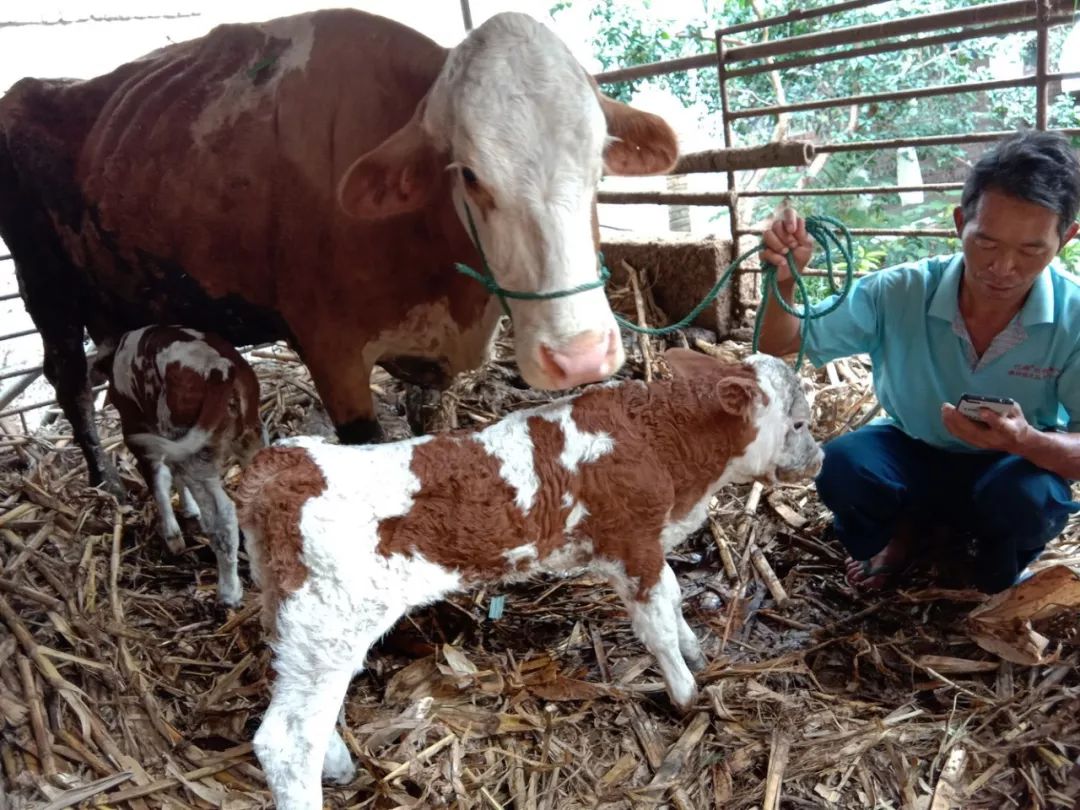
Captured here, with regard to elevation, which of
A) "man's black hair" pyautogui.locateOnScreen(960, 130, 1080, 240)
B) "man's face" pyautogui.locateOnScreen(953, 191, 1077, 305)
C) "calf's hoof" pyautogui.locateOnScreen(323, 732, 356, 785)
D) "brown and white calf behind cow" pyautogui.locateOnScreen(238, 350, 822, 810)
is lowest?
"calf's hoof" pyautogui.locateOnScreen(323, 732, 356, 785)

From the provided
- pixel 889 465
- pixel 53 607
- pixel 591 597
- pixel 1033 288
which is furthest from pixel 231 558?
pixel 1033 288

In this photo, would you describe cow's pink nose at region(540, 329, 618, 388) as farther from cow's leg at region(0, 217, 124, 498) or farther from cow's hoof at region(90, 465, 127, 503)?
cow's hoof at region(90, 465, 127, 503)

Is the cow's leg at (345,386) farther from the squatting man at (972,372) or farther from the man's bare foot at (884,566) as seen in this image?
the man's bare foot at (884,566)

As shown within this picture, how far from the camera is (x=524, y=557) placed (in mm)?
2494

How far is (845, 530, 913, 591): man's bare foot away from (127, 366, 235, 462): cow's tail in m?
2.50

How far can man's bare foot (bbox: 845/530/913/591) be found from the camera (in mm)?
3199

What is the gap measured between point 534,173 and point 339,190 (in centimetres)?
71

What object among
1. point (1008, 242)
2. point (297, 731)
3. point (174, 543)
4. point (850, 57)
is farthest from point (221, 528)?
point (850, 57)

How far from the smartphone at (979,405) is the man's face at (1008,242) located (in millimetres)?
347

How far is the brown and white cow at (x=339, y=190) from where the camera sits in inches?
94.9

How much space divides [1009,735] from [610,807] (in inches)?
47.0

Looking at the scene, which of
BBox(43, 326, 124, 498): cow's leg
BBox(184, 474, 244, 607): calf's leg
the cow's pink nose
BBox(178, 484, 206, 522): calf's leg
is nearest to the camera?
the cow's pink nose

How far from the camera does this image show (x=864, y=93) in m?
6.98

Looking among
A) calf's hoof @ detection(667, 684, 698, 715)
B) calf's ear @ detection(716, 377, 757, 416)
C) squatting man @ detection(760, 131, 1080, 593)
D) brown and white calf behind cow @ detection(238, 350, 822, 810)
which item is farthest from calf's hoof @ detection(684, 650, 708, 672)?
calf's ear @ detection(716, 377, 757, 416)
